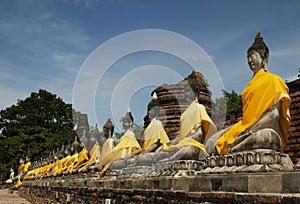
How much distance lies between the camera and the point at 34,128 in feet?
140

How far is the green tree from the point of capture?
136 ft

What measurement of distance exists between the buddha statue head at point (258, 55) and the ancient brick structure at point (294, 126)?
4.04 meters

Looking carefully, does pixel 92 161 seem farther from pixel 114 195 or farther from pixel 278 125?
pixel 278 125

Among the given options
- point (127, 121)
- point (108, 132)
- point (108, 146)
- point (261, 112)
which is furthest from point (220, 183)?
point (108, 132)

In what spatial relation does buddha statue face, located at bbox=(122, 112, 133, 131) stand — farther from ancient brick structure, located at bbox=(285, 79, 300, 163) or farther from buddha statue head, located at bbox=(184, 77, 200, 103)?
ancient brick structure, located at bbox=(285, 79, 300, 163)

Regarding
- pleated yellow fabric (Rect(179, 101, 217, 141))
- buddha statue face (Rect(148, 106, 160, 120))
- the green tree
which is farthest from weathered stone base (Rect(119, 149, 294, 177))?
the green tree

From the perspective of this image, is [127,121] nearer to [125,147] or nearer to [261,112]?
[125,147]

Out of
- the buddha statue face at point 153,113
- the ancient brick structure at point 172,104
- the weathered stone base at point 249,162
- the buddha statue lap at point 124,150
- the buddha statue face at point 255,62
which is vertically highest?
the ancient brick structure at point 172,104

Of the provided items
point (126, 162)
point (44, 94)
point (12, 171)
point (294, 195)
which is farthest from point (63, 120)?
point (294, 195)

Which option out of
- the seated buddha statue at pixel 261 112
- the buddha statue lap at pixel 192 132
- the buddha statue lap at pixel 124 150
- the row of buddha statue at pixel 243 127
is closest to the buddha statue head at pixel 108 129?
the buddha statue lap at pixel 124 150

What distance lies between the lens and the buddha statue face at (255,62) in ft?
18.1

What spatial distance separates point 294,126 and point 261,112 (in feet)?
14.9

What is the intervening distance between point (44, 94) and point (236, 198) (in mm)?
44811

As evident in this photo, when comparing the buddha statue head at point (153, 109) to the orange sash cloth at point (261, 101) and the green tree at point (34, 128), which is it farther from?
the green tree at point (34, 128)
